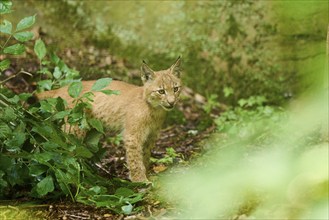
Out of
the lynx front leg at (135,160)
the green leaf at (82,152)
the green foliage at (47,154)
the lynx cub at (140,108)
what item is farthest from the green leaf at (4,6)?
the lynx front leg at (135,160)

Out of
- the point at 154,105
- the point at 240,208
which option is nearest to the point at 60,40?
the point at 154,105

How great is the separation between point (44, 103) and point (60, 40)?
11.2ft

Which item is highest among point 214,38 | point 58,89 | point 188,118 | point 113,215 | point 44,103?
point 214,38

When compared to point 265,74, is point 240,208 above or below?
below

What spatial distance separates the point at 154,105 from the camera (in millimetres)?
6301

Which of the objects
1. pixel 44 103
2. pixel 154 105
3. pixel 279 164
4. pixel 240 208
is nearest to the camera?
pixel 279 164

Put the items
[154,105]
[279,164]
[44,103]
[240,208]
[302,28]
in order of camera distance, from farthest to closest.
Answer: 1. [302,28]
2. [154,105]
3. [44,103]
4. [240,208]
5. [279,164]

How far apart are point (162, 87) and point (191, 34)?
2461 mm

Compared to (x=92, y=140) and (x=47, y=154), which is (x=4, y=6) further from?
(x=92, y=140)

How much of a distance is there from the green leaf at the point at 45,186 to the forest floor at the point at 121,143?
260 millimetres

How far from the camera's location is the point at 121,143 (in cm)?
750

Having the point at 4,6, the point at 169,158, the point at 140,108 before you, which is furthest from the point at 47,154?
the point at 169,158

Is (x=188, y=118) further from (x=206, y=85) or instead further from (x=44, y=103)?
(x=44, y=103)

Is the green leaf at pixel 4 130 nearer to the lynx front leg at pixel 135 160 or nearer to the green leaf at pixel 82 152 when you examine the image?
the green leaf at pixel 82 152
